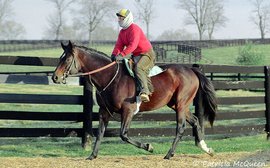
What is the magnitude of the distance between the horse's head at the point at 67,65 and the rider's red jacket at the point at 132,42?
85cm

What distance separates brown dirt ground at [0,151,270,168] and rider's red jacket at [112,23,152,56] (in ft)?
6.60

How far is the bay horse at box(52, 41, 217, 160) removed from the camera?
871 centimetres

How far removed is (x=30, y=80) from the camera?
406 inches

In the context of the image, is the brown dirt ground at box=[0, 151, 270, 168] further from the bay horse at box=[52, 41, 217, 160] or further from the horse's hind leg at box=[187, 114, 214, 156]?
the bay horse at box=[52, 41, 217, 160]

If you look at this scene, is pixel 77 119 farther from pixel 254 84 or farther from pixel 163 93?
pixel 254 84

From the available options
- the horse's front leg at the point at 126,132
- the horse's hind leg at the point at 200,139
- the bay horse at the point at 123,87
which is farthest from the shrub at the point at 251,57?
the horse's front leg at the point at 126,132

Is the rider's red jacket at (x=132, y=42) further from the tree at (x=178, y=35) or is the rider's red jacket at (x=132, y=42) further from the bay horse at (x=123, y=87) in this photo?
the tree at (x=178, y=35)

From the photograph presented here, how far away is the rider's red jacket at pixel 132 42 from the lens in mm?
8844

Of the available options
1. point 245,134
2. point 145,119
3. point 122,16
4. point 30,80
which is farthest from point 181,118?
point 245,134

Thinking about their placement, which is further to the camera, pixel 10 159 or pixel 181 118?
pixel 181 118

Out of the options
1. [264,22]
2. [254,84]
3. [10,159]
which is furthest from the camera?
[264,22]

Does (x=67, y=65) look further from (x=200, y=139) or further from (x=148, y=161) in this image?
(x=200, y=139)

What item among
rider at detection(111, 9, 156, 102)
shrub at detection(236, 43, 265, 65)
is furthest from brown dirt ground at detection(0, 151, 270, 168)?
shrub at detection(236, 43, 265, 65)

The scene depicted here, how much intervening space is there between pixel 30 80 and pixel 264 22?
308 ft
